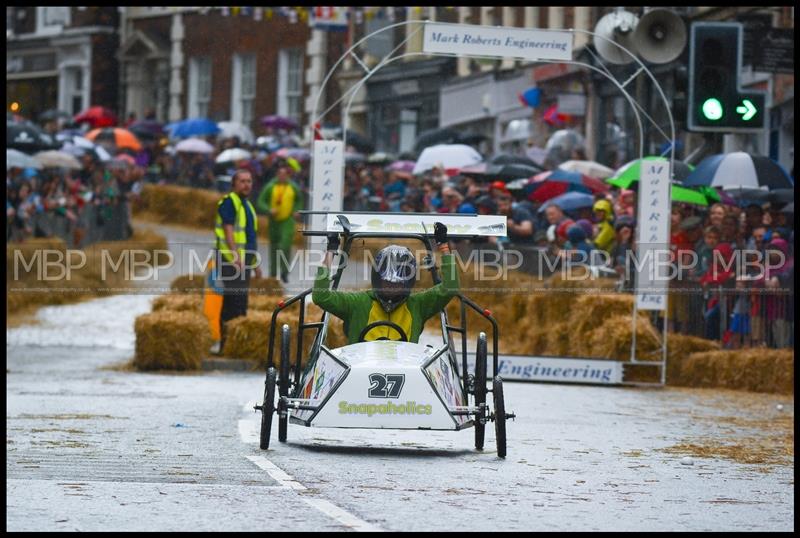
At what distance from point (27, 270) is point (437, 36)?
10087mm

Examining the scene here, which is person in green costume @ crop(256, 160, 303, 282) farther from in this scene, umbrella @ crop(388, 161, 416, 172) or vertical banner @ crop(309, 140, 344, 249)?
vertical banner @ crop(309, 140, 344, 249)

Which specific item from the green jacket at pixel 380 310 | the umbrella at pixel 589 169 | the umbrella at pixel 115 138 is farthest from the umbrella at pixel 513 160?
the umbrella at pixel 115 138

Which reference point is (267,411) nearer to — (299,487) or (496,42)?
(299,487)

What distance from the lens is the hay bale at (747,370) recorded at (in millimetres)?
21000

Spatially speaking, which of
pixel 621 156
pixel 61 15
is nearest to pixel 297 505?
pixel 621 156

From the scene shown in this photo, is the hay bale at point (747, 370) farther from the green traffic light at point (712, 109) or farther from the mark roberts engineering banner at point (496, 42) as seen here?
the mark roberts engineering banner at point (496, 42)

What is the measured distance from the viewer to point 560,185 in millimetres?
28266

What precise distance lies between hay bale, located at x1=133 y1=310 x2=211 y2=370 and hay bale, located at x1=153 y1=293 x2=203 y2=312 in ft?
3.92

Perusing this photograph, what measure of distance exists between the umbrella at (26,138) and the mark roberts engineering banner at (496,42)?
22.2 metres

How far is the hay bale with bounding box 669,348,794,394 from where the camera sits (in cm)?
2100

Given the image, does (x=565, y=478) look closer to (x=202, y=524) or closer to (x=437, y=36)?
(x=202, y=524)

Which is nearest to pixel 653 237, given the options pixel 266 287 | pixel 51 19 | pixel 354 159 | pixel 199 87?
pixel 266 287

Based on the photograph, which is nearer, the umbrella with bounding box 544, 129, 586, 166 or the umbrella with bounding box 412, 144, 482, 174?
the umbrella with bounding box 412, 144, 482, 174

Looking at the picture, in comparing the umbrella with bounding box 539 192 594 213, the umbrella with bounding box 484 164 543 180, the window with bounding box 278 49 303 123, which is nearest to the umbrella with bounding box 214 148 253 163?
the window with bounding box 278 49 303 123
